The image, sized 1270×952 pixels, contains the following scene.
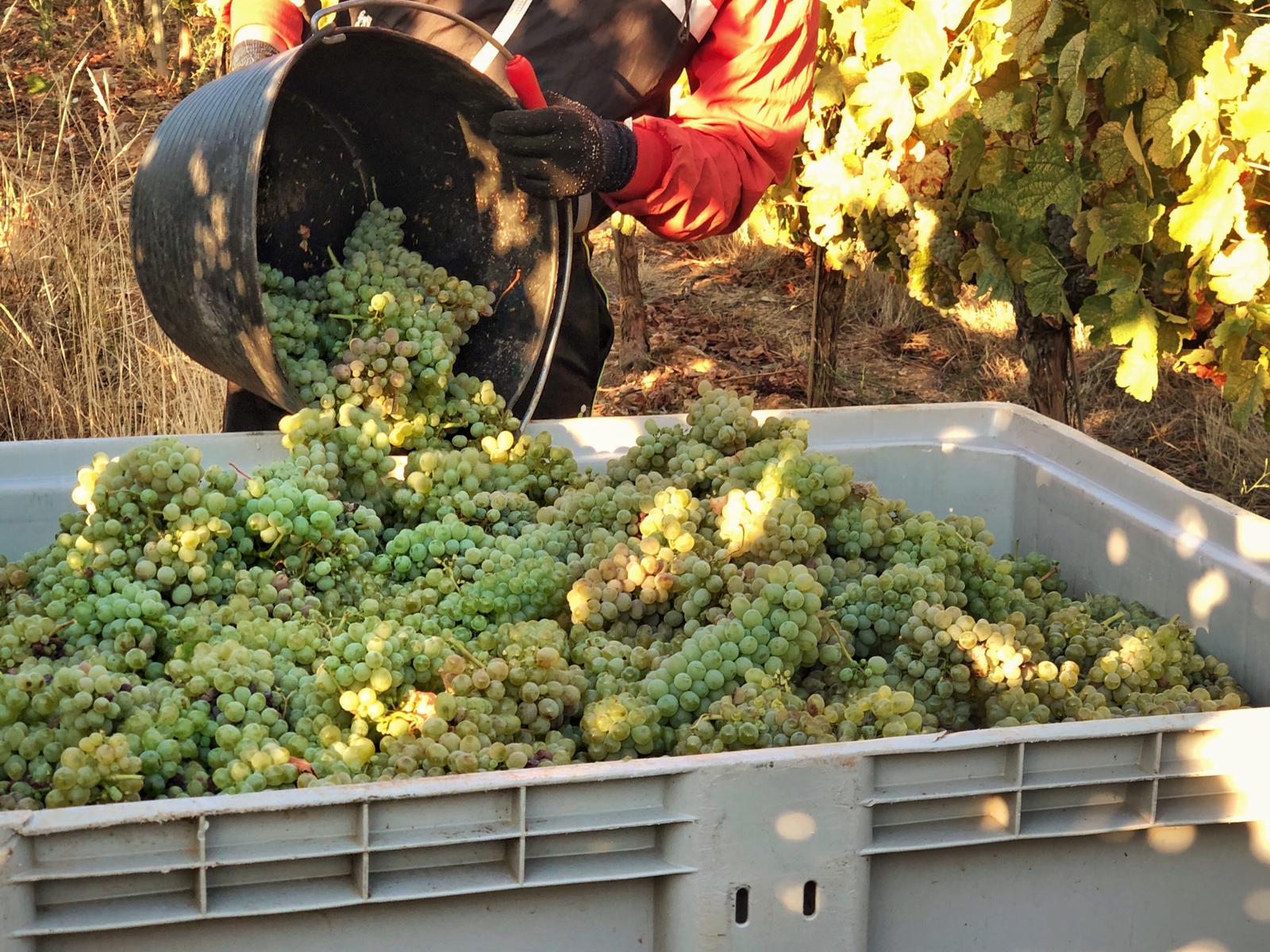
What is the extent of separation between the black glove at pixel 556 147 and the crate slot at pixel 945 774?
1.14 metres

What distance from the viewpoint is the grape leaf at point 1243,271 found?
2.25m

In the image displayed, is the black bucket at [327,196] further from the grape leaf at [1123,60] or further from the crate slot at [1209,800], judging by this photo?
the crate slot at [1209,800]

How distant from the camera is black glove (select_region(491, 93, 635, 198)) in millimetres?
2021

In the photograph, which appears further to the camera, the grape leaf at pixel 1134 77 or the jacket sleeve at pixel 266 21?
the jacket sleeve at pixel 266 21

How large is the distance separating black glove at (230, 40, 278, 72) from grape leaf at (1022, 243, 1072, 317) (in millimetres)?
1657

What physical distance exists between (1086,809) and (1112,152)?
63.9 inches

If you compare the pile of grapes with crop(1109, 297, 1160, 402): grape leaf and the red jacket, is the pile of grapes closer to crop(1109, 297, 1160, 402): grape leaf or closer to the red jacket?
the red jacket

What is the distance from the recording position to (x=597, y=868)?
1197mm

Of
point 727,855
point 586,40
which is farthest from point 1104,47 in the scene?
Result: point 727,855

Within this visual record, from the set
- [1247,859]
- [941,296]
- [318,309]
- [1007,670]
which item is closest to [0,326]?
[318,309]

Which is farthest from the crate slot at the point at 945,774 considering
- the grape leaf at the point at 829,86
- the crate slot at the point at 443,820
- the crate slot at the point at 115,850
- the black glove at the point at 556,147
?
the grape leaf at the point at 829,86

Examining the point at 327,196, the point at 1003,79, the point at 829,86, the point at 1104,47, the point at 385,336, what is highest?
the point at 829,86

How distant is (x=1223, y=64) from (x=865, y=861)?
5.29ft

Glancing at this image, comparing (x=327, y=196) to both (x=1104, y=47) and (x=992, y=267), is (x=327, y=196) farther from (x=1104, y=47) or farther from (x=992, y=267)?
(x=992, y=267)
